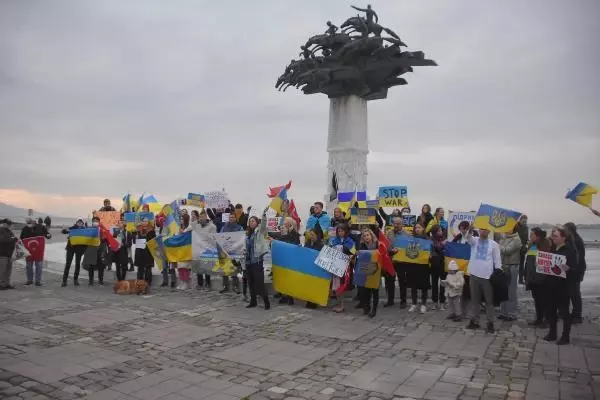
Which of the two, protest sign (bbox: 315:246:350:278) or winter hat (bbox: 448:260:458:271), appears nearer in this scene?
winter hat (bbox: 448:260:458:271)

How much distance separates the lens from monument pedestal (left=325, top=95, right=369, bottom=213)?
63.7ft

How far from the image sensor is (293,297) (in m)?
10.7

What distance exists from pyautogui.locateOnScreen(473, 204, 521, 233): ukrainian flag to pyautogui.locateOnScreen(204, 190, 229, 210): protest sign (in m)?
7.39

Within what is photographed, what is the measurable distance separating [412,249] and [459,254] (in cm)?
94

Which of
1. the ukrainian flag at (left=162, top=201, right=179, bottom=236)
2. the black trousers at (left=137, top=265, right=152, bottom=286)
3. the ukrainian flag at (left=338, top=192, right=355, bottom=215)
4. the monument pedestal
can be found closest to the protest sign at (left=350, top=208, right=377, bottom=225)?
the ukrainian flag at (left=338, top=192, right=355, bottom=215)

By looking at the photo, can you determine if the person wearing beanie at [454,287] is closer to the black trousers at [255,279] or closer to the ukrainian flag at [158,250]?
the black trousers at [255,279]

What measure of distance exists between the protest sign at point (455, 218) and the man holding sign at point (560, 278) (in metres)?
2.87

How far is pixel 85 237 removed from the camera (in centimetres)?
1325

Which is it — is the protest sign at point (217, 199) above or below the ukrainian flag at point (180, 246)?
above

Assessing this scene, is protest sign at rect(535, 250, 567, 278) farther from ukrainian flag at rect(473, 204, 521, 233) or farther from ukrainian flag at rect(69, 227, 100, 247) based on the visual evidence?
ukrainian flag at rect(69, 227, 100, 247)

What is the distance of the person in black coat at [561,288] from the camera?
7203 millimetres

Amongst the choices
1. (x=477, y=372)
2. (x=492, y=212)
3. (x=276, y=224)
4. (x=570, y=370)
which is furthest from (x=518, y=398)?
(x=276, y=224)

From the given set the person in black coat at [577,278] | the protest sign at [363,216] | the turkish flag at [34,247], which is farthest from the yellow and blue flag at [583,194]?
the turkish flag at [34,247]

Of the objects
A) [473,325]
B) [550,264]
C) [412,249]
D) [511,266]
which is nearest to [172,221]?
[412,249]
